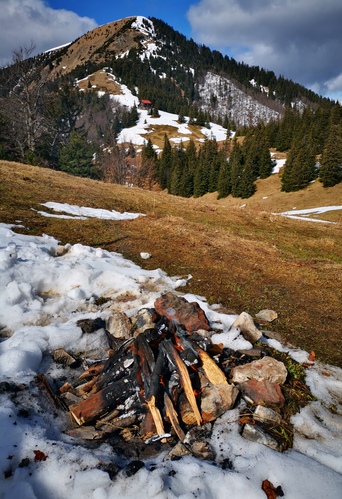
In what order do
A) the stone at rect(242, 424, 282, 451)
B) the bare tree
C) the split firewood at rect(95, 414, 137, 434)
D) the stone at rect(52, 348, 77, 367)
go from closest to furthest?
the stone at rect(242, 424, 282, 451) < the split firewood at rect(95, 414, 137, 434) < the stone at rect(52, 348, 77, 367) < the bare tree

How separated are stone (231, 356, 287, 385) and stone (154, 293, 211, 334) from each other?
134 centimetres

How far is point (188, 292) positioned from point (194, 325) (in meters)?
2.20

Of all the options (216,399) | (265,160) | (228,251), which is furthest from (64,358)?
(265,160)

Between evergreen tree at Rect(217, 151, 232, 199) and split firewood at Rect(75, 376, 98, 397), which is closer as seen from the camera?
split firewood at Rect(75, 376, 98, 397)

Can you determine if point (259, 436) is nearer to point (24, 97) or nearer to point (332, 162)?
point (24, 97)

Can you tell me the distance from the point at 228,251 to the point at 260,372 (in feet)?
26.5

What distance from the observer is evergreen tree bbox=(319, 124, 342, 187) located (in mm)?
52625

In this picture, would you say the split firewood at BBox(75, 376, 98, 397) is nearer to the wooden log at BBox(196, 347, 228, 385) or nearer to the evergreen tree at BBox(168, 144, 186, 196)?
the wooden log at BBox(196, 347, 228, 385)

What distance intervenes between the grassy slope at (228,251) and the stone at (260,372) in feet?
5.00

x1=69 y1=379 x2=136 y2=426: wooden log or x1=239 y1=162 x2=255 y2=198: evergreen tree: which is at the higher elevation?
x1=239 y1=162 x2=255 y2=198: evergreen tree

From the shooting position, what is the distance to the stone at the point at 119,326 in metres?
5.43

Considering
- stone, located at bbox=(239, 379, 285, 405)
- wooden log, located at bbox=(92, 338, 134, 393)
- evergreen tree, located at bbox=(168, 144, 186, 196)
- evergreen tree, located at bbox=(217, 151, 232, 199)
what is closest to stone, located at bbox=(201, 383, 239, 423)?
stone, located at bbox=(239, 379, 285, 405)

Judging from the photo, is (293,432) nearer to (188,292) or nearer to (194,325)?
(194,325)

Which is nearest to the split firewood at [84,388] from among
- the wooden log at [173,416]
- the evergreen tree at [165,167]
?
the wooden log at [173,416]
